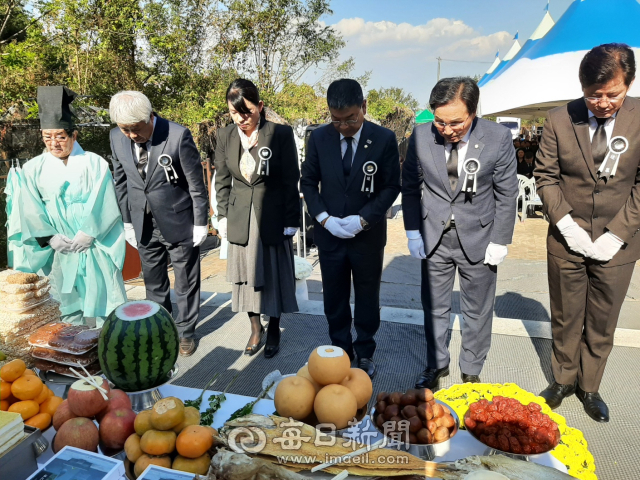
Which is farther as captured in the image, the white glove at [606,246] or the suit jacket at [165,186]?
the suit jacket at [165,186]

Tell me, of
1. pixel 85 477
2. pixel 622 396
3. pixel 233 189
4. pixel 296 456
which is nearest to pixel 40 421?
pixel 85 477

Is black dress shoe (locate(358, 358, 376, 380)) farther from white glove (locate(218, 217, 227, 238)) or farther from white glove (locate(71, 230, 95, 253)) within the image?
white glove (locate(71, 230, 95, 253))

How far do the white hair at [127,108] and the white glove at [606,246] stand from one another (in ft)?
9.90

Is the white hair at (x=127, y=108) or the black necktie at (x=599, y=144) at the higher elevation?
the white hair at (x=127, y=108)

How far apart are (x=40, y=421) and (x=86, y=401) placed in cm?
24

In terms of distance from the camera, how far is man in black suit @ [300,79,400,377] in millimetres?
2947

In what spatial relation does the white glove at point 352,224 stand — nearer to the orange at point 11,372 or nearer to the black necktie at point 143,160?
the black necktie at point 143,160

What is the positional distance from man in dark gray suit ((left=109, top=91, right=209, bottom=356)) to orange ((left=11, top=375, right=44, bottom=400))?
2.06m

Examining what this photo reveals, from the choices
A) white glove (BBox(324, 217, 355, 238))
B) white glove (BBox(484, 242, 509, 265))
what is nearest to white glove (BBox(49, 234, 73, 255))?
white glove (BBox(324, 217, 355, 238))

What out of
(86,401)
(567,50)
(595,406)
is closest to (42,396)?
(86,401)

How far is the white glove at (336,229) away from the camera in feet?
9.64

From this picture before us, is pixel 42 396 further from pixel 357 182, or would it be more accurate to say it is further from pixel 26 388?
pixel 357 182

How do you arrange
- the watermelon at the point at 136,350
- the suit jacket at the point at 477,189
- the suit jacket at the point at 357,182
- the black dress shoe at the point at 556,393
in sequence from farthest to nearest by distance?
the suit jacket at the point at 357,182
the black dress shoe at the point at 556,393
the suit jacket at the point at 477,189
the watermelon at the point at 136,350

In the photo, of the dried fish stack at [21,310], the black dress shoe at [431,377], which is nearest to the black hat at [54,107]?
the dried fish stack at [21,310]
